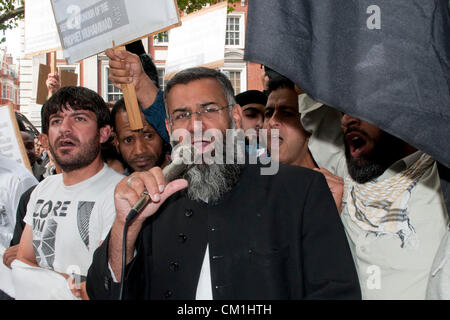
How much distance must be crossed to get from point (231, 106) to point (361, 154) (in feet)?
2.42

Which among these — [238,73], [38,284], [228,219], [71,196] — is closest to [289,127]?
[228,219]

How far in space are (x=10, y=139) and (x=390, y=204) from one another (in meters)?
3.45

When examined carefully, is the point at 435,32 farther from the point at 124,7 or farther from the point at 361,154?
the point at 124,7

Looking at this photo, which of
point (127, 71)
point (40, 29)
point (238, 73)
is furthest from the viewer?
point (238, 73)

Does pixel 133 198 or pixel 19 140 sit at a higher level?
pixel 19 140

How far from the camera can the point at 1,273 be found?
320 centimetres

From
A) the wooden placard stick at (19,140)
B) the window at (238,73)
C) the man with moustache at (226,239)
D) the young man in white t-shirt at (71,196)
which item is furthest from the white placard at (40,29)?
the window at (238,73)

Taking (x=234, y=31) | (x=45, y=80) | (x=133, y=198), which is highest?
(x=234, y=31)

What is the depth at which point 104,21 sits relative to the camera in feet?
9.46

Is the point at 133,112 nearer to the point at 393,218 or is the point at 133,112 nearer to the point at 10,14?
the point at 393,218

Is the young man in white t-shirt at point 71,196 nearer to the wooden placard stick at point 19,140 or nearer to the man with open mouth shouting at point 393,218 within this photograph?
the wooden placard stick at point 19,140

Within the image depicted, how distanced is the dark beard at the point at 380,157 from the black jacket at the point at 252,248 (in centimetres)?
36

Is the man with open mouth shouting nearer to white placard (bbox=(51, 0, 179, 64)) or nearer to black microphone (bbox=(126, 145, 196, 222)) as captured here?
black microphone (bbox=(126, 145, 196, 222))

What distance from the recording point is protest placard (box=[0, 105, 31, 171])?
13.4ft
